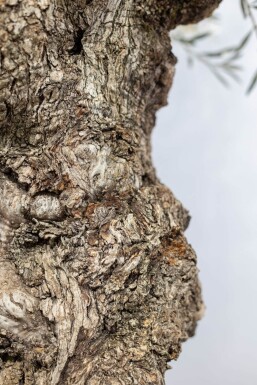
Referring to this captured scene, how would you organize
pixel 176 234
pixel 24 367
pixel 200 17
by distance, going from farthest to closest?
pixel 200 17 < pixel 176 234 < pixel 24 367

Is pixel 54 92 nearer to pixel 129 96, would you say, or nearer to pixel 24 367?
pixel 129 96

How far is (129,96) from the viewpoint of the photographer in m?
1.34

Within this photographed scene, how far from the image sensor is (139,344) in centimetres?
114

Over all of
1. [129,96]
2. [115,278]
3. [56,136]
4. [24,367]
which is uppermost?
[129,96]

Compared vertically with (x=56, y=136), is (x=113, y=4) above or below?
above

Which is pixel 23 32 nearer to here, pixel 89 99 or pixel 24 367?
pixel 89 99

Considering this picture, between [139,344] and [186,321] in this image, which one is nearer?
[139,344]

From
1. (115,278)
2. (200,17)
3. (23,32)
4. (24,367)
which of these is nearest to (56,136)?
(23,32)

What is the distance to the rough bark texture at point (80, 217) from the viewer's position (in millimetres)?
1064

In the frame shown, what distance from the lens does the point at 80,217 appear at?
116 cm

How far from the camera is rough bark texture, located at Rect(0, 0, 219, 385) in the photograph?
3.49 feet

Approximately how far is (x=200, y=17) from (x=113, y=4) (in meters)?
0.38

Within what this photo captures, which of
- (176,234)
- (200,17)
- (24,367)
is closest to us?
(24,367)

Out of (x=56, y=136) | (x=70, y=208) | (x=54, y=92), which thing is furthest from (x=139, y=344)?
(x=54, y=92)
